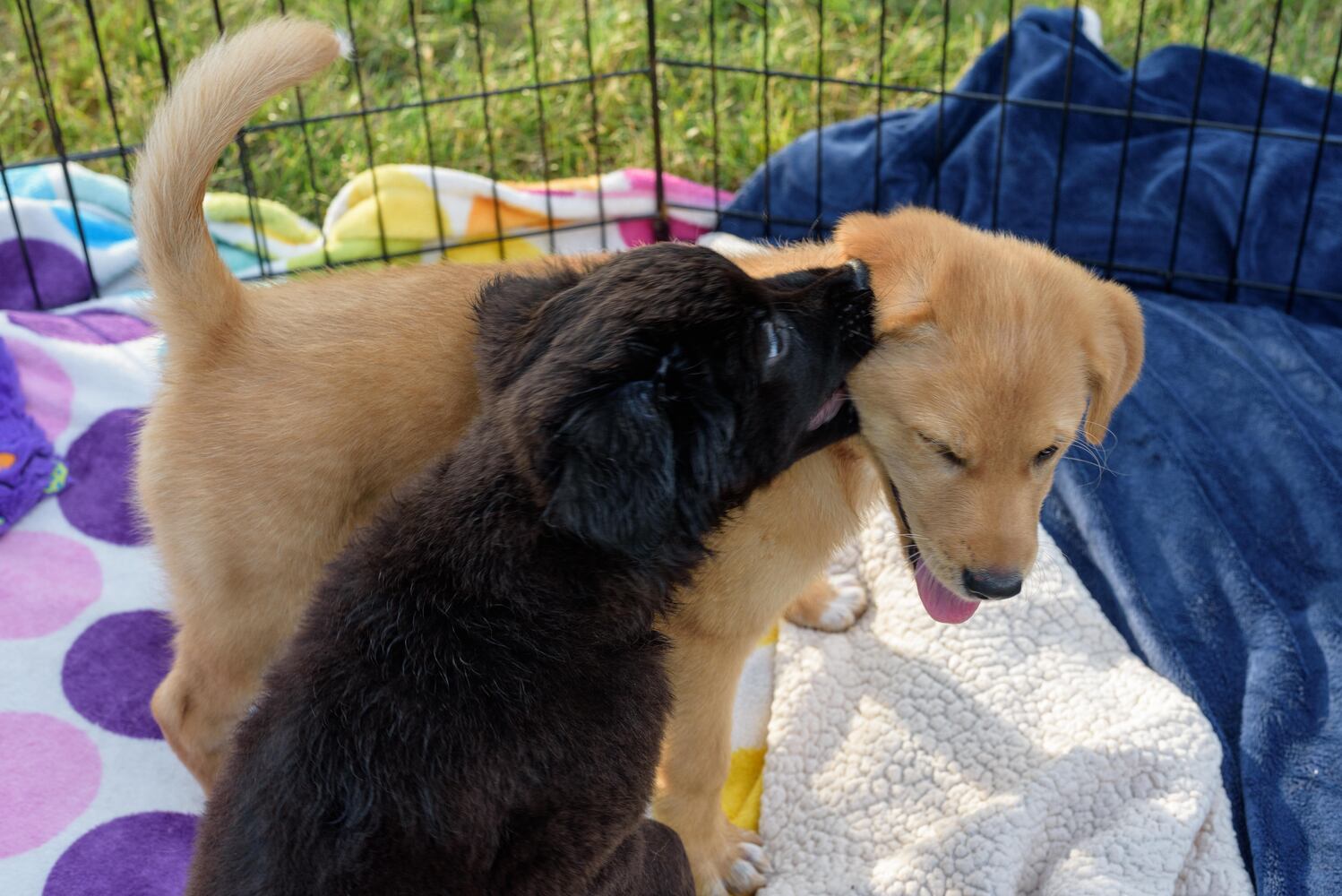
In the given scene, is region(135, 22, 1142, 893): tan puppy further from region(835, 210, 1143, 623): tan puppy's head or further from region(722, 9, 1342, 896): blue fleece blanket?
region(722, 9, 1342, 896): blue fleece blanket

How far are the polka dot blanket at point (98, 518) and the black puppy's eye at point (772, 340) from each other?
1.25 metres

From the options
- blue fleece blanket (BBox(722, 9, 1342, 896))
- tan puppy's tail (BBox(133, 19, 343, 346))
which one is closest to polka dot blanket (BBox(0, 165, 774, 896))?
tan puppy's tail (BBox(133, 19, 343, 346))

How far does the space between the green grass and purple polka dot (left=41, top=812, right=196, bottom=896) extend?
8.89 ft

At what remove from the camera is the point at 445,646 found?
1.95 metres

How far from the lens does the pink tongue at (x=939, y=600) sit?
2.47 metres

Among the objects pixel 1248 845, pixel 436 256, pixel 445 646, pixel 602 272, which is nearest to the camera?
pixel 445 646

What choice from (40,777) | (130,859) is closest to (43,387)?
(40,777)

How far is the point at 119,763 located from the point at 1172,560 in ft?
8.14

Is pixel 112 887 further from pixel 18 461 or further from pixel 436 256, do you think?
pixel 436 256

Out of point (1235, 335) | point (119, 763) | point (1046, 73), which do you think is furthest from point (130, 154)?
point (1235, 335)

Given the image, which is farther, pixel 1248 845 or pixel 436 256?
pixel 436 256

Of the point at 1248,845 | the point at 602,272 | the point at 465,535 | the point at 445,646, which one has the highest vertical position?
the point at 602,272

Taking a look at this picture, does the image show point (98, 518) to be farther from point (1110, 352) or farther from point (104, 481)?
point (1110, 352)

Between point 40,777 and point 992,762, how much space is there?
6.60ft
